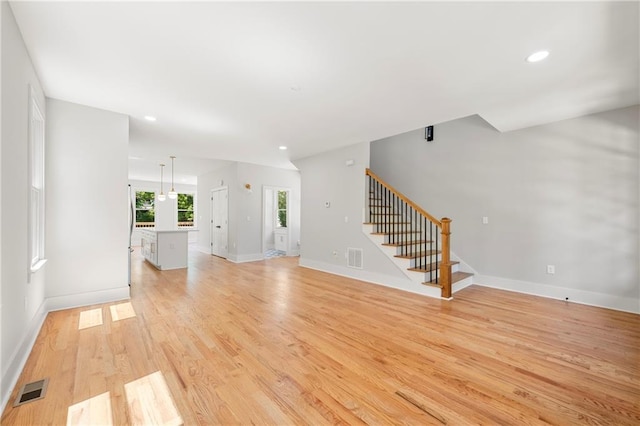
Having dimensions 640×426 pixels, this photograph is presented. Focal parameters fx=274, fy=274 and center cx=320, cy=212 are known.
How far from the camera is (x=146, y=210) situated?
11445 mm

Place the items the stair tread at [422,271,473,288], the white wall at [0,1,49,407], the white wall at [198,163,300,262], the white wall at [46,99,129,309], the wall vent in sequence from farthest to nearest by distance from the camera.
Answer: the white wall at [198,163,300,262] < the wall vent < the stair tread at [422,271,473,288] < the white wall at [46,99,129,309] < the white wall at [0,1,49,407]

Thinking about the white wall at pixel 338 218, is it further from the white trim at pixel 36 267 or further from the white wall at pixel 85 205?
the white trim at pixel 36 267

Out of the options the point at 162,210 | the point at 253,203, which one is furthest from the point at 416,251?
the point at 162,210

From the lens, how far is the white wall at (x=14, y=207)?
1.86m

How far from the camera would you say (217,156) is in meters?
6.48

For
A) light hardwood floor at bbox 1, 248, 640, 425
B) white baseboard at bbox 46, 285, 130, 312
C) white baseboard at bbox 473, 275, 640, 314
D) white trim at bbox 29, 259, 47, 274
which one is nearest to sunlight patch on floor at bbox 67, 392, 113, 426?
light hardwood floor at bbox 1, 248, 640, 425

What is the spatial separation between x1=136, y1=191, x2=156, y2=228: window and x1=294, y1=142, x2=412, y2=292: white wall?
802 cm

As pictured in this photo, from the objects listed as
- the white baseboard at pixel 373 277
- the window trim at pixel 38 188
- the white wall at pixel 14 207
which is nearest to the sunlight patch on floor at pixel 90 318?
the white wall at pixel 14 207

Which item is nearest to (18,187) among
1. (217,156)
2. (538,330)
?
(217,156)

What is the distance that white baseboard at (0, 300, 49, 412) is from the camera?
5.95ft

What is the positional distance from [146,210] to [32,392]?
36.1ft

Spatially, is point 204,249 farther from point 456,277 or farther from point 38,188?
point 456,277

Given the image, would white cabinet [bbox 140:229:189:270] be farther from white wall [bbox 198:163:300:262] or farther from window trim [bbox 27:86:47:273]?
window trim [bbox 27:86:47:273]

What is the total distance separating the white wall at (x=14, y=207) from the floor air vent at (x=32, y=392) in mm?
72
